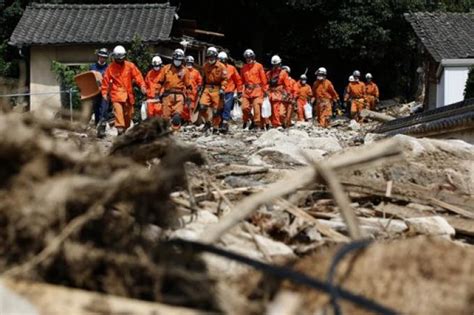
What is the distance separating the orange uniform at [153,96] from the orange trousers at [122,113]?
55 centimetres

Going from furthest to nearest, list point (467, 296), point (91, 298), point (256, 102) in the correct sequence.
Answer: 1. point (256, 102)
2. point (467, 296)
3. point (91, 298)

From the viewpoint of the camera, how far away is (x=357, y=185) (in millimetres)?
6285

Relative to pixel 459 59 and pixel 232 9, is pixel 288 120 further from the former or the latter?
pixel 232 9

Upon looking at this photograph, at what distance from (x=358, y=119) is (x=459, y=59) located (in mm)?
3276

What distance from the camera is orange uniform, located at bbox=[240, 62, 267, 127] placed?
19.5 metres

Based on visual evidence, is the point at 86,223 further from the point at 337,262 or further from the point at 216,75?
the point at 216,75

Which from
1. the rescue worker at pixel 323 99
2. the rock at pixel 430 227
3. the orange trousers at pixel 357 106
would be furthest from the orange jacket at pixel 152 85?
the rock at pixel 430 227

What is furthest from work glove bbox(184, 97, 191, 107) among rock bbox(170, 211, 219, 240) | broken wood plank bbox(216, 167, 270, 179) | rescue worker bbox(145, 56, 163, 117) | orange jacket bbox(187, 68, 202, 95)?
rock bbox(170, 211, 219, 240)

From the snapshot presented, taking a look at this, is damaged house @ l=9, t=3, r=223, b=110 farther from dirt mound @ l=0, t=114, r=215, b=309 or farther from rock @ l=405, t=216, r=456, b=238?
dirt mound @ l=0, t=114, r=215, b=309

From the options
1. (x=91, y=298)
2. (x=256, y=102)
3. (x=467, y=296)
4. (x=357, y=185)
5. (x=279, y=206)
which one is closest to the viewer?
(x=91, y=298)

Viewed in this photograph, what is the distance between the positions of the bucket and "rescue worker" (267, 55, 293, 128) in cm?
494

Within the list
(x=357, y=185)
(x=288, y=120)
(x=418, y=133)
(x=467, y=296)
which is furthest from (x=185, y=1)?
(x=467, y=296)

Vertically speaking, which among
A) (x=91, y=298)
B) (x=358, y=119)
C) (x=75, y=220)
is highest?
(x=75, y=220)

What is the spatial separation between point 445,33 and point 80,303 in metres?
27.4
